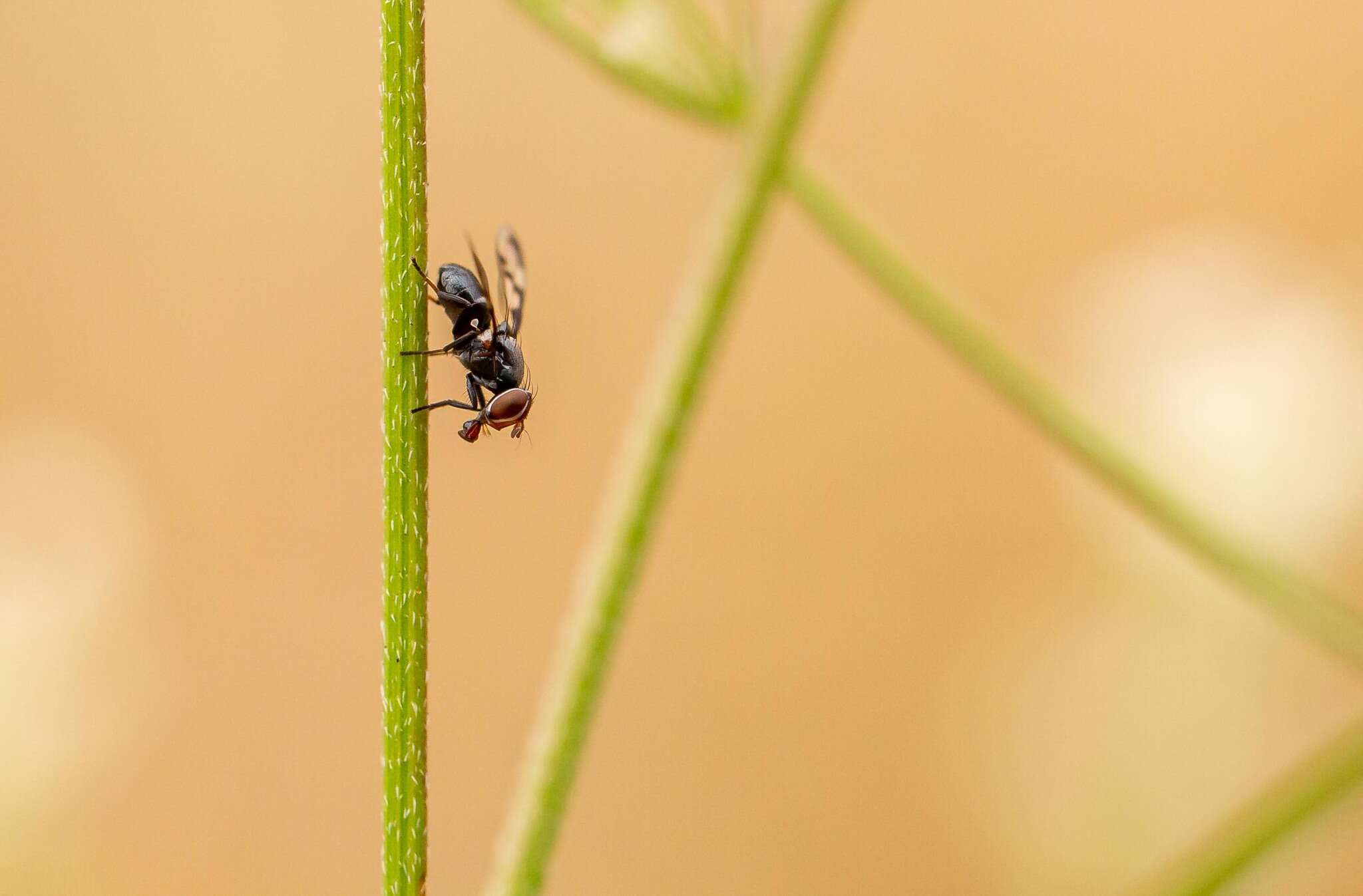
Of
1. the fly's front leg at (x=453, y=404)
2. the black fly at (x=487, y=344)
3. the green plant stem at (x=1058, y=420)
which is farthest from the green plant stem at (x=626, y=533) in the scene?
the black fly at (x=487, y=344)

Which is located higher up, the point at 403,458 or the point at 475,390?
the point at 475,390

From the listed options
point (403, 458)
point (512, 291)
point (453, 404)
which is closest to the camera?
point (403, 458)

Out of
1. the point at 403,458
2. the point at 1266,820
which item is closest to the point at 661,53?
the point at 403,458

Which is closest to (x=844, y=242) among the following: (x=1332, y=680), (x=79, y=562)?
(x=1332, y=680)

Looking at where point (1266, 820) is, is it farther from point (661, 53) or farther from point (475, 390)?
point (475, 390)

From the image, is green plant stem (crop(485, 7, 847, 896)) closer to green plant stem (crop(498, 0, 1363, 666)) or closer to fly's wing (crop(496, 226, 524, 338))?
green plant stem (crop(498, 0, 1363, 666))

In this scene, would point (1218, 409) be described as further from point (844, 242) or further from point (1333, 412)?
point (844, 242)

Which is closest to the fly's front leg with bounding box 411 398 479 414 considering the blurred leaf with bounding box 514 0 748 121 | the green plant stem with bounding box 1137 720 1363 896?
the blurred leaf with bounding box 514 0 748 121

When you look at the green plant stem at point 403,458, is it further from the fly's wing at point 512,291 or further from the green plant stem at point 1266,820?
the fly's wing at point 512,291
